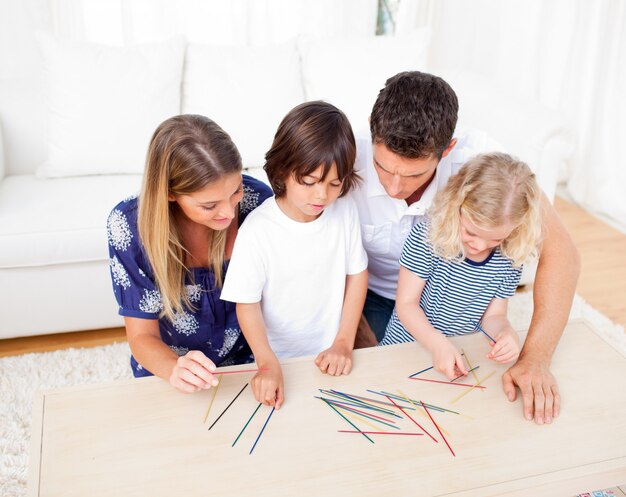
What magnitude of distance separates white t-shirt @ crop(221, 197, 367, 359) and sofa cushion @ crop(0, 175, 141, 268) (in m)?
0.80

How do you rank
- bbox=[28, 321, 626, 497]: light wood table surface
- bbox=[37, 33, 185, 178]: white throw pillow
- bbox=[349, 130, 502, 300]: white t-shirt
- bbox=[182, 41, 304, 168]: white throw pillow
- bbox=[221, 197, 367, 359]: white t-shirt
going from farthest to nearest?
bbox=[182, 41, 304, 168]: white throw pillow → bbox=[37, 33, 185, 178]: white throw pillow → bbox=[349, 130, 502, 300]: white t-shirt → bbox=[221, 197, 367, 359]: white t-shirt → bbox=[28, 321, 626, 497]: light wood table surface

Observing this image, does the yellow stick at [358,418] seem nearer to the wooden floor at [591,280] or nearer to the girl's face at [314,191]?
the girl's face at [314,191]

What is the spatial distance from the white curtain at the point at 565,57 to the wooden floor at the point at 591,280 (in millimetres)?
165

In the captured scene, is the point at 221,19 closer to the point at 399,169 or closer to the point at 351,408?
the point at 399,169

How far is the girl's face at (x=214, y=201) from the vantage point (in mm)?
1129

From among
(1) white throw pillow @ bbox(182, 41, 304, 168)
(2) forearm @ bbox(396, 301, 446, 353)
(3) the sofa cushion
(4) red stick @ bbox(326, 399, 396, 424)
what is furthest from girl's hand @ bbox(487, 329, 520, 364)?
(1) white throw pillow @ bbox(182, 41, 304, 168)

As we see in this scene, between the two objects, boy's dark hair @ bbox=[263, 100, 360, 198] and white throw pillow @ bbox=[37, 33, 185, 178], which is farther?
white throw pillow @ bbox=[37, 33, 185, 178]

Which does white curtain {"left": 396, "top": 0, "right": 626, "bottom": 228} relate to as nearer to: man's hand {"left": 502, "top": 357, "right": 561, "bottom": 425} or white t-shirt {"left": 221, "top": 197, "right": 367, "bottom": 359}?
white t-shirt {"left": 221, "top": 197, "right": 367, "bottom": 359}

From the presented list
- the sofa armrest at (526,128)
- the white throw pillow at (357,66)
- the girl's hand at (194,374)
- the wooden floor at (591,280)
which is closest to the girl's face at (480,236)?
the girl's hand at (194,374)

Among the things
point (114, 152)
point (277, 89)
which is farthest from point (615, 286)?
point (114, 152)

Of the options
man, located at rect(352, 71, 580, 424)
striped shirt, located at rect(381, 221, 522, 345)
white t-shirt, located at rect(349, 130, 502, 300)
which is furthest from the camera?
white t-shirt, located at rect(349, 130, 502, 300)

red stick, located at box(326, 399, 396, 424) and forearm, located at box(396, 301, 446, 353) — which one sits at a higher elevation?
forearm, located at box(396, 301, 446, 353)

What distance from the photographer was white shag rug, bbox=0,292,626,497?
1523mm

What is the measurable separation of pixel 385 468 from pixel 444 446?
0.37ft
